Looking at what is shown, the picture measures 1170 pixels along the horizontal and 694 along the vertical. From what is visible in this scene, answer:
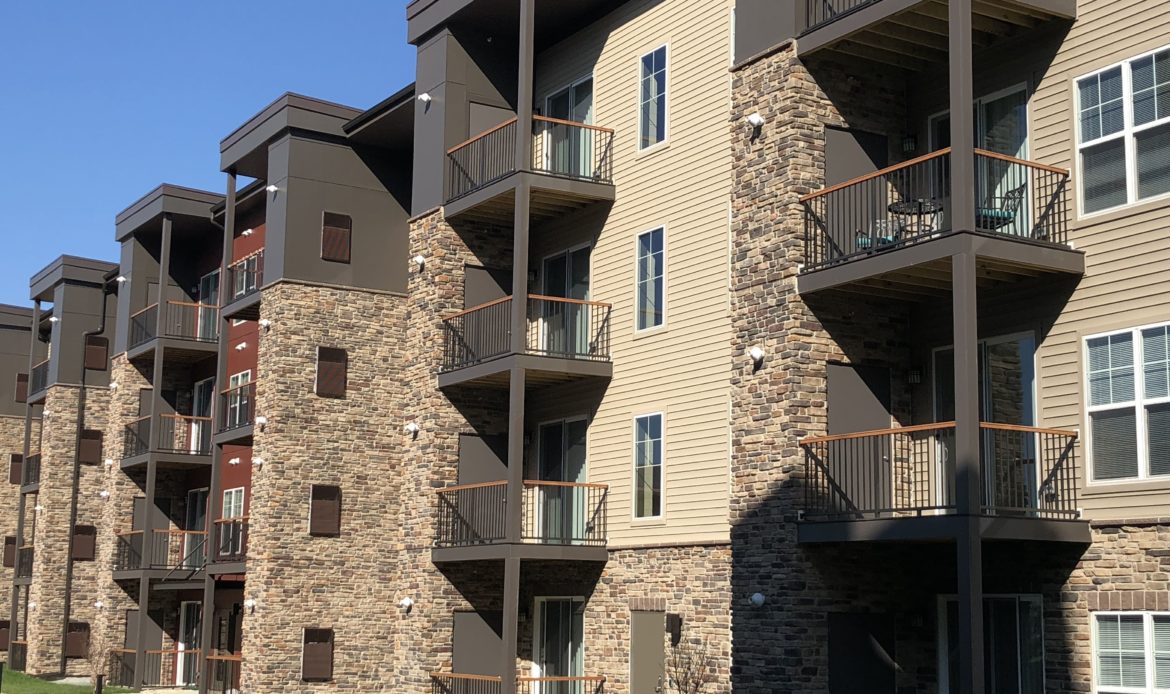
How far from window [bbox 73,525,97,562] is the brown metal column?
37.4 meters

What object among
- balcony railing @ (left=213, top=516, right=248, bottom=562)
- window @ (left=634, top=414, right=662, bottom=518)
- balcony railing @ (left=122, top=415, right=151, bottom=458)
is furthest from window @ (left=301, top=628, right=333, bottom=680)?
balcony railing @ (left=122, top=415, right=151, bottom=458)

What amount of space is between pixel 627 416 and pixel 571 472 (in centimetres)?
235

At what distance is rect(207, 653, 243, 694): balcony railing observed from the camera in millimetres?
34438

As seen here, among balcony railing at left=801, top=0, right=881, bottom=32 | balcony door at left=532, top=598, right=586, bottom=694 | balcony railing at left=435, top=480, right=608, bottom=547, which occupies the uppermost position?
balcony railing at left=801, top=0, right=881, bottom=32

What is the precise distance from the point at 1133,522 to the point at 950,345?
168 inches

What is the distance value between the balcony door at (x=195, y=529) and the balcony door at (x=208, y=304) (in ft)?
15.8

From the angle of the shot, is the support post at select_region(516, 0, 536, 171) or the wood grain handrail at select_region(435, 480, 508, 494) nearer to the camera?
the support post at select_region(516, 0, 536, 171)

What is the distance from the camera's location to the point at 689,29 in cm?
2522

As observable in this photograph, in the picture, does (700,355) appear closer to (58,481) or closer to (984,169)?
(984,169)

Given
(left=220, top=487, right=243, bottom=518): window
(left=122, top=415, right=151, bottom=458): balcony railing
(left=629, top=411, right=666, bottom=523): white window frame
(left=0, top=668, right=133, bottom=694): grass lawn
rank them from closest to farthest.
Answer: (left=629, top=411, right=666, bottom=523): white window frame, (left=0, top=668, right=133, bottom=694): grass lawn, (left=220, top=487, right=243, bottom=518): window, (left=122, top=415, right=151, bottom=458): balcony railing

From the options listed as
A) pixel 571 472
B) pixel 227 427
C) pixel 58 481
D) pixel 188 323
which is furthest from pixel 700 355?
pixel 58 481

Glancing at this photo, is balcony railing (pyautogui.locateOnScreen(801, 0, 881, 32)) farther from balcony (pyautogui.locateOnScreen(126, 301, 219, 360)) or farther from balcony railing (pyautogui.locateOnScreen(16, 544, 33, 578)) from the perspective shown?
balcony railing (pyautogui.locateOnScreen(16, 544, 33, 578))

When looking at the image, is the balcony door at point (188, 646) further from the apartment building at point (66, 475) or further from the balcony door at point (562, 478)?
the balcony door at point (562, 478)

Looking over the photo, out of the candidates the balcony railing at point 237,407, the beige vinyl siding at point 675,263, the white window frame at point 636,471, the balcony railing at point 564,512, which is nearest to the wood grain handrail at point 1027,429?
the beige vinyl siding at point 675,263
